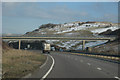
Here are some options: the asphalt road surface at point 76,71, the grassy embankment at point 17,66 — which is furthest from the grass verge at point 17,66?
the asphalt road surface at point 76,71

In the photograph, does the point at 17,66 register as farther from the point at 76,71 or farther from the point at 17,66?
the point at 76,71

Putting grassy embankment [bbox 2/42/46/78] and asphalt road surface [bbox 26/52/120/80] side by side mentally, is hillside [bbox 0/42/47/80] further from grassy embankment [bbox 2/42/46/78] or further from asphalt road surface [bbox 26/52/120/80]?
asphalt road surface [bbox 26/52/120/80]

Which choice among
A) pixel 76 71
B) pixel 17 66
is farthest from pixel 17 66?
pixel 76 71

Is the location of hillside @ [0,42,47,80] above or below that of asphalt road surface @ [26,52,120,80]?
above

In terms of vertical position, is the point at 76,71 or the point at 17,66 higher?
the point at 17,66

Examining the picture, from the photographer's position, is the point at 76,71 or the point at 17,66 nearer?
the point at 76,71

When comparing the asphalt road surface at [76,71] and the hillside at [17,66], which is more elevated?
the hillside at [17,66]

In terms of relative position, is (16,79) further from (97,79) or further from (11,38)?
(11,38)

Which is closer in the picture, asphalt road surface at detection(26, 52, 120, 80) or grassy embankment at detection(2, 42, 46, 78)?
grassy embankment at detection(2, 42, 46, 78)

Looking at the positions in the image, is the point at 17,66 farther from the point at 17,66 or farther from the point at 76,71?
the point at 76,71

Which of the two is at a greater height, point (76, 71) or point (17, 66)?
point (17, 66)

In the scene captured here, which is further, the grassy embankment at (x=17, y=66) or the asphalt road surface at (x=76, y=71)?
the asphalt road surface at (x=76, y=71)

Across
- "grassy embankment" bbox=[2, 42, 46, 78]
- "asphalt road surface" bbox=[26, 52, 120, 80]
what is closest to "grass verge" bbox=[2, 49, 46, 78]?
"grassy embankment" bbox=[2, 42, 46, 78]

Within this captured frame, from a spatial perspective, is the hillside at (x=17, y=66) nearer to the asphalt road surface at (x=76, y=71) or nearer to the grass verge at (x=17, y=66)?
the grass verge at (x=17, y=66)
